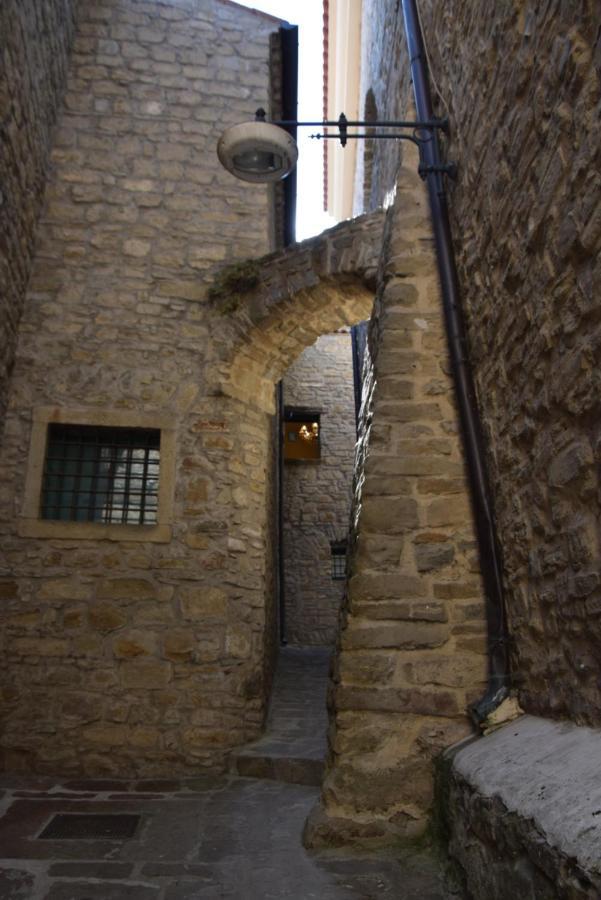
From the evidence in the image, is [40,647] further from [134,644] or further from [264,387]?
[264,387]

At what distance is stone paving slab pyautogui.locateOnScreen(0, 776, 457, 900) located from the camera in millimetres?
2420

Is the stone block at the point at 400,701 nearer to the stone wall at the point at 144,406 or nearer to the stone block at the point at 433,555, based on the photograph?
the stone block at the point at 433,555

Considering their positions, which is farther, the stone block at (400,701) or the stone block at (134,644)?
the stone block at (134,644)

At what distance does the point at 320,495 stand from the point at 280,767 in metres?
7.06

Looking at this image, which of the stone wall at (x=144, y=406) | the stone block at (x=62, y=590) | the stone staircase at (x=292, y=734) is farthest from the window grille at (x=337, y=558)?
the stone block at (x=62, y=590)

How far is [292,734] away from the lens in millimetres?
4891

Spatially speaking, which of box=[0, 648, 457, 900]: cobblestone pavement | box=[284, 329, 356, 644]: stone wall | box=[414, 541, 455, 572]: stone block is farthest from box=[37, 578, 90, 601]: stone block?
box=[284, 329, 356, 644]: stone wall

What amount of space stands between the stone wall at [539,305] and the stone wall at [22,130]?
125 inches

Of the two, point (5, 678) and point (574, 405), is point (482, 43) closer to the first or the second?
point (574, 405)

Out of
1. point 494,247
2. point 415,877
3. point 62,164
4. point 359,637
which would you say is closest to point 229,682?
point 359,637

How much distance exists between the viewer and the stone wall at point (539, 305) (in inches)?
72.9

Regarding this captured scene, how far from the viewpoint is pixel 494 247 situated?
2.69m

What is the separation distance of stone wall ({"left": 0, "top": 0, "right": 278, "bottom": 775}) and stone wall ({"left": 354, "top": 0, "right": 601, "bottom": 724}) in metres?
2.65

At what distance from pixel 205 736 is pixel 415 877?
8.04 ft
